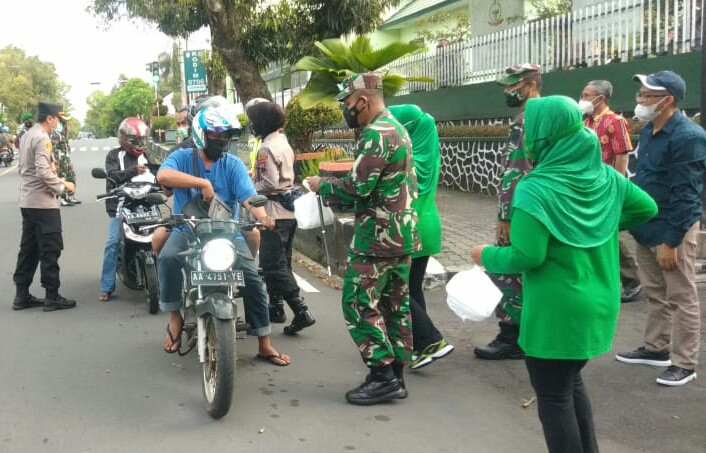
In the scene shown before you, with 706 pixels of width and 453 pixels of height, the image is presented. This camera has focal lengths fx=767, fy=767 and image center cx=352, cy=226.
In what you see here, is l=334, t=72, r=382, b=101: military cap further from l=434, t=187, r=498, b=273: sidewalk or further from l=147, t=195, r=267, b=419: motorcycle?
l=434, t=187, r=498, b=273: sidewalk

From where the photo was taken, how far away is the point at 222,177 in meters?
5.27

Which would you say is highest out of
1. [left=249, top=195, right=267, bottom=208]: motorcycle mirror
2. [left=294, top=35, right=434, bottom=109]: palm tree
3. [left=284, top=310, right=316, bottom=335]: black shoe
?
[left=294, top=35, right=434, bottom=109]: palm tree

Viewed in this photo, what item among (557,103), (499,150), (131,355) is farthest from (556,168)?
(499,150)

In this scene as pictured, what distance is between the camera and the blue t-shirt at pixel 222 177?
5227 mm

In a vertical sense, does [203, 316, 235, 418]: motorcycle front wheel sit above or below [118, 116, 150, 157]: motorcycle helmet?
below

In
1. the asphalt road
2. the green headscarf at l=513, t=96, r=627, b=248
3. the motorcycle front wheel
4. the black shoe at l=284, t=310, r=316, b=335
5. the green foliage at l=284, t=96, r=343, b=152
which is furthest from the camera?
the green foliage at l=284, t=96, r=343, b=152

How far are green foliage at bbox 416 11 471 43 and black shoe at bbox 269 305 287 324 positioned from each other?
18109 millimetres

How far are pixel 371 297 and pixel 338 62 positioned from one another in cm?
736

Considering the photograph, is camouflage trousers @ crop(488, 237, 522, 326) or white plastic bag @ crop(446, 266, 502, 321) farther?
camouflage trousers @ crop(488, 237, 522, 326)

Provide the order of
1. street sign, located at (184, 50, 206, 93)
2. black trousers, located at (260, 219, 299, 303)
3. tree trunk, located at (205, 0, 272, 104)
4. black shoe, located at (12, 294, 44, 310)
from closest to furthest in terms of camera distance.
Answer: black trousers, located at (260, 219, 299, 303) → black shoe, located at (12, 294, 44, 310) → tree trunk, located at (205, 0, 272, 104) → street sign, located at (184, 50, 206, 93)

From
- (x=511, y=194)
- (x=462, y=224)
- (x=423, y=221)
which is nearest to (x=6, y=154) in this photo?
(x=462, y=224)

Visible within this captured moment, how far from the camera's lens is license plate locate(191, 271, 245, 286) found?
4457mm

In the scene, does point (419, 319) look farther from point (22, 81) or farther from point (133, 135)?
point (22, 81)

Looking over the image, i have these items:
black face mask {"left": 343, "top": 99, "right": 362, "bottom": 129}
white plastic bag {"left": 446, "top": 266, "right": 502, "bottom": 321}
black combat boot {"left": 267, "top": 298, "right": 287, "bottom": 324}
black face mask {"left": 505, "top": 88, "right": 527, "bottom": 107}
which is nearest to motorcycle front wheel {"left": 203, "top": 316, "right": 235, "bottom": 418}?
black face mask {"left": 343, "top": 99, "right": 362, "bottom": 129}
